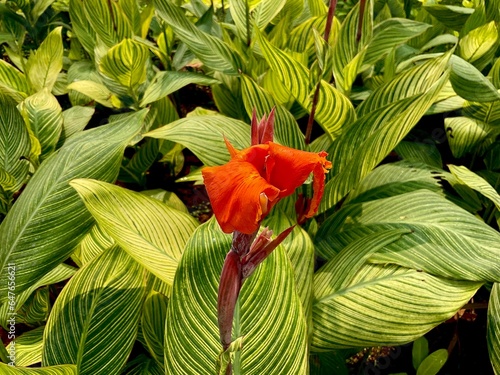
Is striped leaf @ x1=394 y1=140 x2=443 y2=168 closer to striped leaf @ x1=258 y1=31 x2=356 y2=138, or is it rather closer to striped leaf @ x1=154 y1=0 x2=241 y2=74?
striped leaf @ x1=258 y1=31 x2=356 y2=138

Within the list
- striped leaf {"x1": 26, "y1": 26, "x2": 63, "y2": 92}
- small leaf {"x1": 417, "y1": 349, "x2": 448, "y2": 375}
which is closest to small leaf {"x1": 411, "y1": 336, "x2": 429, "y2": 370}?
small leaf {"x1": 417, "y1": 349, "x2": 448, "y2": 375}

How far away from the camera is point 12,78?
1329mm

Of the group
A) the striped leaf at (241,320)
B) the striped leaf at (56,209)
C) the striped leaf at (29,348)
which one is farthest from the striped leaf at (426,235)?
the striped leaf at (29,348)

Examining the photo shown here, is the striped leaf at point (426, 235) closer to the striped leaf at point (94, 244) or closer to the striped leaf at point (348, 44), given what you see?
the striped leaf at point (348, 44)

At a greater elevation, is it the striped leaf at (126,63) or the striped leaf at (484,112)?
the striped leaf at (126,63)

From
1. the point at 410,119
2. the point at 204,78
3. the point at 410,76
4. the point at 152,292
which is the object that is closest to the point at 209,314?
the point at 152,292

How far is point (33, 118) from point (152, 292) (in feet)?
1.80

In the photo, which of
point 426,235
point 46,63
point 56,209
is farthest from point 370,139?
point 46,63

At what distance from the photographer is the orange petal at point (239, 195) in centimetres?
35

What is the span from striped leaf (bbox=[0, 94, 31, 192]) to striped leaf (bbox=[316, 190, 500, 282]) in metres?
0.63

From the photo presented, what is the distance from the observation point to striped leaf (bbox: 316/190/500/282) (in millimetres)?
794

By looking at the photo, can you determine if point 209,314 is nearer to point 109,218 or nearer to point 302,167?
point 109,218

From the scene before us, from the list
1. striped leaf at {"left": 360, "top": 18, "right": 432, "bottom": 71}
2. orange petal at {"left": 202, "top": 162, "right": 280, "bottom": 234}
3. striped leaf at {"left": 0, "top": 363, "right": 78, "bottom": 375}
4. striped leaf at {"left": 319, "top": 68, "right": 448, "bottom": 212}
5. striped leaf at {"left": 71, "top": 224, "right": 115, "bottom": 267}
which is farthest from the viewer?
striped leaf at {"left": 360, "top": 18, "right": 432, "bottom": 71}

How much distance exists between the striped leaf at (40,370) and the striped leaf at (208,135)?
0.45 m
